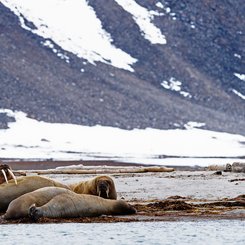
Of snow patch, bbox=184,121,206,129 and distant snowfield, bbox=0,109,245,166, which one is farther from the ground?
snow patch, bbox=184,121,206,129

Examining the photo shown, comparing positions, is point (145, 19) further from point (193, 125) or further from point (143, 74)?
point (193, 125)

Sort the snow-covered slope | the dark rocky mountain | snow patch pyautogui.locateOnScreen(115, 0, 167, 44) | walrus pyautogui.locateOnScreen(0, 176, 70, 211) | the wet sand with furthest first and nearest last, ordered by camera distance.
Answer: snow patch pyautogui.locateOnScreen(115, 0, 167, 44)
the dark rocky mountain
the snow-covered slope
walrus pyautogui.locateOnScreen(0, 176, 70, 211)
the wet sand

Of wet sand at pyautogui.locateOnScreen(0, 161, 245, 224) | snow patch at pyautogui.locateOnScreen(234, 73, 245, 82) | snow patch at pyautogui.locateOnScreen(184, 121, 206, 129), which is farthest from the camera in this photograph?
snow patch at pyautogui.locateOnScreen(234, 73, 245, 82)

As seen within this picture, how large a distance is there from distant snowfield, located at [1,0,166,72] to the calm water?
3879 inches

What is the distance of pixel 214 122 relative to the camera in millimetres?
108438

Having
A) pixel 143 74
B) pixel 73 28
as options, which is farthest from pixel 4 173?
pixel 73 28

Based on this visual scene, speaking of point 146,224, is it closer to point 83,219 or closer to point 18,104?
point 83,219

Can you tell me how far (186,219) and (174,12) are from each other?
11182cm

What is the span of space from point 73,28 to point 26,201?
10817cm

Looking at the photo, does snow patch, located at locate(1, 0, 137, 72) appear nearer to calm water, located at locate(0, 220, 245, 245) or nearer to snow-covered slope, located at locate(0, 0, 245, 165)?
snow-covered slope, located at locate(0, 0, 245, 165)

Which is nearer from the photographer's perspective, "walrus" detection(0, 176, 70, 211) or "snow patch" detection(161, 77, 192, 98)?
"walrus" detection(0, 176, 70, 211)

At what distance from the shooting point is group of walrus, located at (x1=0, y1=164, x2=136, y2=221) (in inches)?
724

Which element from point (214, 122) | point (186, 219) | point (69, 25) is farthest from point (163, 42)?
point (186, 219)

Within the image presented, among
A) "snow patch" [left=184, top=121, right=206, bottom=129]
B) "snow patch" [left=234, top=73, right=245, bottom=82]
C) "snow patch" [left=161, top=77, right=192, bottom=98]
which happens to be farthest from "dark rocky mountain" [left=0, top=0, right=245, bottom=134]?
"snow patch" [left=184, top=121, right=206, bottom=129]
